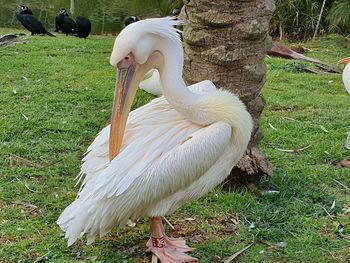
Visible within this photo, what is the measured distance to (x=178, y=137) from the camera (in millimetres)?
3168

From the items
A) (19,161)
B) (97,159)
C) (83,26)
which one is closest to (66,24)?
(83,26)

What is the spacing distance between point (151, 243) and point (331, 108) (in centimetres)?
341

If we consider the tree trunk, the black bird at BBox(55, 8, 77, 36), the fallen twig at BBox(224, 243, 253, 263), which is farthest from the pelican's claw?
the black bird at BBox(55, 8, 77, 36)

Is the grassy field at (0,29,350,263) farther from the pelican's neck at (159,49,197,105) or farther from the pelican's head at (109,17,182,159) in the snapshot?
the pelican's neck at (159,49,197,105)

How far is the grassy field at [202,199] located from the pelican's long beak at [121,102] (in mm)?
636

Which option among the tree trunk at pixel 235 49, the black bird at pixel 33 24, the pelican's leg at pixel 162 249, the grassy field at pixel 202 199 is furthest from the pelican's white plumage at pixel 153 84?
the black bird at pixel 33 24

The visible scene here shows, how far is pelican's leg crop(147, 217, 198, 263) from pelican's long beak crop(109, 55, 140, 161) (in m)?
0.45

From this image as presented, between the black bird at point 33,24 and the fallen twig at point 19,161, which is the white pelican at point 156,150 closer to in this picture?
the fallen twig at point 19,161

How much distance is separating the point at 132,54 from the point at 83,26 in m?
8.02

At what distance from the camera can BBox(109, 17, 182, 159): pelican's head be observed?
297cm

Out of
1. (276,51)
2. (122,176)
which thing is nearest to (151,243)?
(122,176)

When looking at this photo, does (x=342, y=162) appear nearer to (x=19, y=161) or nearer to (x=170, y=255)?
(x=170, y=255)

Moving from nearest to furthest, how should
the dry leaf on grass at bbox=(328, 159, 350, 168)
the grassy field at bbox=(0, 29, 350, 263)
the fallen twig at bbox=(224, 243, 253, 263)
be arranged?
the fallen twig at bbox=(224, 243, 253, 263) < the grassy field at bbox=(0, 29, 350, 263) < the dry leaf on grass at bbox=(328, 159, 350, 168)

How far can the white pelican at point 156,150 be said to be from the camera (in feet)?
9.76
